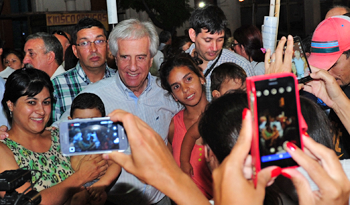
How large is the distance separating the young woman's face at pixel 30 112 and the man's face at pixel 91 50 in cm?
105

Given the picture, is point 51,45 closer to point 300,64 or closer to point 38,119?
point 38,119

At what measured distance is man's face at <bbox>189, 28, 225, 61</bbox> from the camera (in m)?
3.42

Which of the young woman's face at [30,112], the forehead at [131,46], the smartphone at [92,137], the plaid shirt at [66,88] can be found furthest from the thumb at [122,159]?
the plaid shirt at [66,88]

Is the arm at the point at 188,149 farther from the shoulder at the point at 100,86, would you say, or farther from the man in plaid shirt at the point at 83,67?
the man in plaid shirt at the point at 83,67

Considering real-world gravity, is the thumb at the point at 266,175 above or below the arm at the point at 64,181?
above

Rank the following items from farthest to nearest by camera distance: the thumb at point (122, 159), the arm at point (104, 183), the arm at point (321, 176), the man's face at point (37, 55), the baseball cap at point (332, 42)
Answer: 1. the man's face at point (37, 55)
2. the arm at point (104, 183)
3. the baseball cap at point (332, 42)
4. the thumb at point (122, 159)
5. the arm at point (321, 176)

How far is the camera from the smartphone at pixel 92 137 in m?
1.39

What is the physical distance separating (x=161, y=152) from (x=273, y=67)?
0.89 meters

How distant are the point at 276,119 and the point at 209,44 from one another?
8.09 ft

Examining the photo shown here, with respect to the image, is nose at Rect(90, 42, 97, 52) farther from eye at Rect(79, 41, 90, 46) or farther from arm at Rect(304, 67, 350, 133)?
arm at Rect(304, 67, 350, 133)

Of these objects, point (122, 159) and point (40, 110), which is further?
point (40, 110)

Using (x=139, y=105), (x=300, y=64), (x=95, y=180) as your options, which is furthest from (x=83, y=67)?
(x=300, y=64)

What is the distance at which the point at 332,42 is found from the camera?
2.19 m

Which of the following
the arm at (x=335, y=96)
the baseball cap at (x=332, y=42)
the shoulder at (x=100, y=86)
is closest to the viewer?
the arm at (x=335, y=96)
